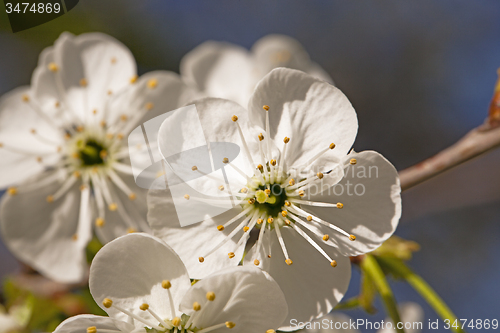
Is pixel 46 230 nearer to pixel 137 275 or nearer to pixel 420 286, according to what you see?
pixel 137 275

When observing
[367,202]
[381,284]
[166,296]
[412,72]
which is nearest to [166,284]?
[166,296]

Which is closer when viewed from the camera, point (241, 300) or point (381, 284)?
point (241, 300)

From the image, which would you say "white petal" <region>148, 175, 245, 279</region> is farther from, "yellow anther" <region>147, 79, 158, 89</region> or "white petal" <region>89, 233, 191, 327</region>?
"yellow anther" <region>147, 79, 158, 89</region>

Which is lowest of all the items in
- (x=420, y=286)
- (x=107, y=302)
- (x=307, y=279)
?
(x=420, y=286)

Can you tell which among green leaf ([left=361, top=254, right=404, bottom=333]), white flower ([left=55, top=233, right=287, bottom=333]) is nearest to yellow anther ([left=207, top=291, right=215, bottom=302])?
white flower ([left=55, top=233, right=287, bottom=333])

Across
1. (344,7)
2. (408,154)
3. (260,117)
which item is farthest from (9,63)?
(408,154)

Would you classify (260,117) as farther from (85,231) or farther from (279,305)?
(85,231)
